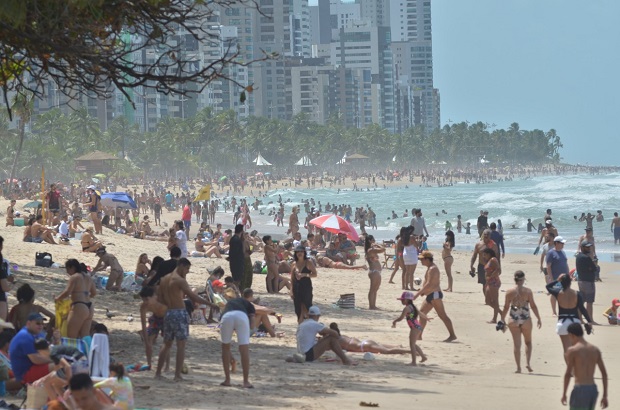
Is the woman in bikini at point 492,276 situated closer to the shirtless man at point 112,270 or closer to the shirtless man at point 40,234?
the shirtless man at point 112,270

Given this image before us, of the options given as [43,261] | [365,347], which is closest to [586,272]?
[365,347]

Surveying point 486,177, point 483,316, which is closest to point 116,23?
point 483,316

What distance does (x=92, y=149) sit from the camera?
107 meters

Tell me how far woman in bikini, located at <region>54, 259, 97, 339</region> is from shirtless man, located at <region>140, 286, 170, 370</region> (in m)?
0.56

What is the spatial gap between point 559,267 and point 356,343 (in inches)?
164

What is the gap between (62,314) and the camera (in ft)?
38.2

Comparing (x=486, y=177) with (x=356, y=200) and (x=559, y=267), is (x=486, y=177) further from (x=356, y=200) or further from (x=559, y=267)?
(x=559, y=267)

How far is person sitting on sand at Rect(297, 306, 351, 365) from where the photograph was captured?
13.3 meters

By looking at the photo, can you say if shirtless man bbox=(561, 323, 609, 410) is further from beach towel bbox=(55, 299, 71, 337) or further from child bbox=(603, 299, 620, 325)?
child bbox=(603, 299, 620, 325)

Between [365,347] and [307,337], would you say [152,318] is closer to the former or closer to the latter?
[307,337]

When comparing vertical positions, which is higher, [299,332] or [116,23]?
[116,23]

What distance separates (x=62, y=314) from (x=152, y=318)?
3.23ft

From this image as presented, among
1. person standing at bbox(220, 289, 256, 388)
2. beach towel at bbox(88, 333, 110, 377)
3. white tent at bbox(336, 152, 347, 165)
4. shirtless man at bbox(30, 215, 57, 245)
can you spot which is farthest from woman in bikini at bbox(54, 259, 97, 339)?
white tent at bbox(336, 152, 347, 165)

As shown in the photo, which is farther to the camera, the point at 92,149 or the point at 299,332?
the point at 92,149
